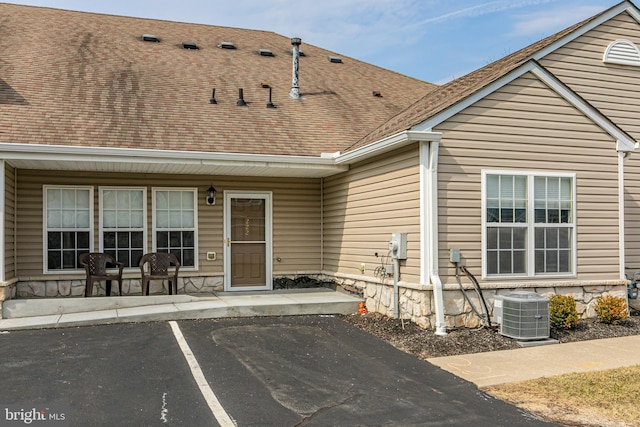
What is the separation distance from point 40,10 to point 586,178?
13715 mm

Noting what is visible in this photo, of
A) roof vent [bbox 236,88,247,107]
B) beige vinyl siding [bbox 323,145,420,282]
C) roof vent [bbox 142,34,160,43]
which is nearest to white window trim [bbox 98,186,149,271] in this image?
roof vent [bbox 236,88,247,107]

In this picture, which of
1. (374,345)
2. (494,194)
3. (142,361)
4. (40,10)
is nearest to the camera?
(142,361)

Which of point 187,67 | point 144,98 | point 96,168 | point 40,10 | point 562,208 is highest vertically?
point 40,10

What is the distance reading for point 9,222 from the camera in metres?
9.62

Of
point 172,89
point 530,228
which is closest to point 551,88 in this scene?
point 530,228

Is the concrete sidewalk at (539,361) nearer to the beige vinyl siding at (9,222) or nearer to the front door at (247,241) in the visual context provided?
the front door at (247,241)

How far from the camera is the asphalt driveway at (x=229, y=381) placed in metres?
5.06

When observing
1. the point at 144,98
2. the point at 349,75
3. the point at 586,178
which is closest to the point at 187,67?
the point at 144,98

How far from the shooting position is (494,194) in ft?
28.6

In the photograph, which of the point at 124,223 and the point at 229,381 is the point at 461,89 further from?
the point at 124,223

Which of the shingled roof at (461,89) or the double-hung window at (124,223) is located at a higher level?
the shingled roof at (461,89)

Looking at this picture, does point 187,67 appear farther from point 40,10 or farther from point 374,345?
point 374,345
